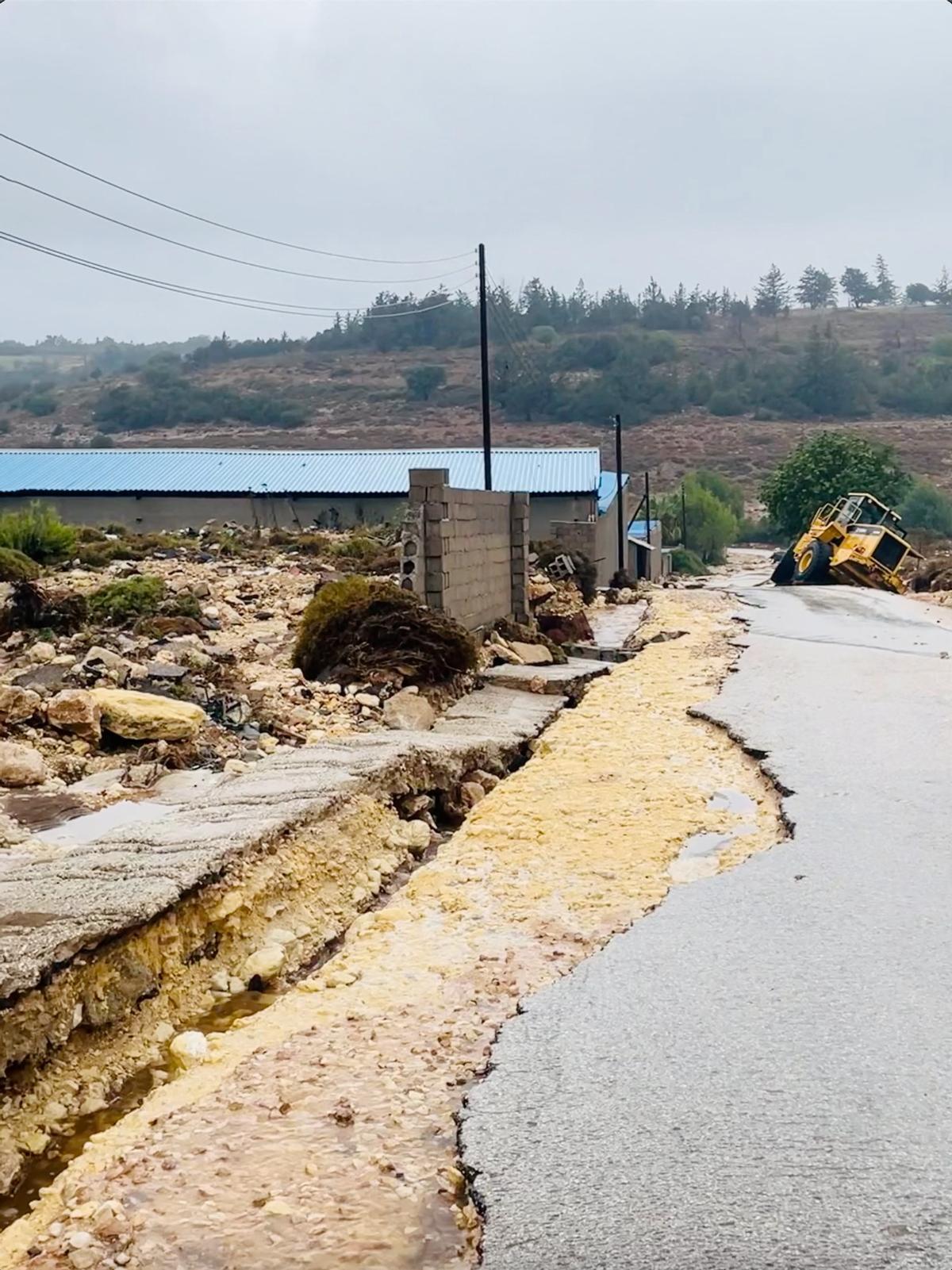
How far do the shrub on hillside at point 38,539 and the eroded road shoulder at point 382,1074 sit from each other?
1511 cm

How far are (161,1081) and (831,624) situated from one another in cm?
1834

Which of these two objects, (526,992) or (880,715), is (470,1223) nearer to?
(526,992)

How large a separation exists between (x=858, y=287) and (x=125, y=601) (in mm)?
180998

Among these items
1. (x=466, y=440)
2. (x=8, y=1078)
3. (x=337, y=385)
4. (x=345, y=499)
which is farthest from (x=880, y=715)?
(x=337, y=385)

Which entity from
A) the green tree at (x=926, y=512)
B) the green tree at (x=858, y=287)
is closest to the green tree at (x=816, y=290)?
the green tree at (x=858, y=287)

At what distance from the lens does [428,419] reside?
96688 mm

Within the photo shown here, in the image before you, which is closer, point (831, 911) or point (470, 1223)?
point (470, 1223)

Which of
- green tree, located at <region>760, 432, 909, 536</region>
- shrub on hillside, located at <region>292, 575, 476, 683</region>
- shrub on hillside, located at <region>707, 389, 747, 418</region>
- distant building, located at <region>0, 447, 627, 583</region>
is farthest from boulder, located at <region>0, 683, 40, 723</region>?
shrub on hillside, located at <region>707, 389, 747, 418</region>

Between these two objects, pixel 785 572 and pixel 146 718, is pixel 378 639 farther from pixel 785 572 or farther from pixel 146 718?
pixel 785 572

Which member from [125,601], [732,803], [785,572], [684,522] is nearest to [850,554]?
[785,572]

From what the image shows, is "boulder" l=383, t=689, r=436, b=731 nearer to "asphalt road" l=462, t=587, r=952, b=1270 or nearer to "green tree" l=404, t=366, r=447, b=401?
"asphalt road" l=462, t=587, r=952, b=1270

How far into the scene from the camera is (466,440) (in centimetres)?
8888

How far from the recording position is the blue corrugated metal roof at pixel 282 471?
120ft

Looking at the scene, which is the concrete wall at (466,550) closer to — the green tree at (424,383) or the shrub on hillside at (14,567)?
the shrub on hillside at (14,567)
